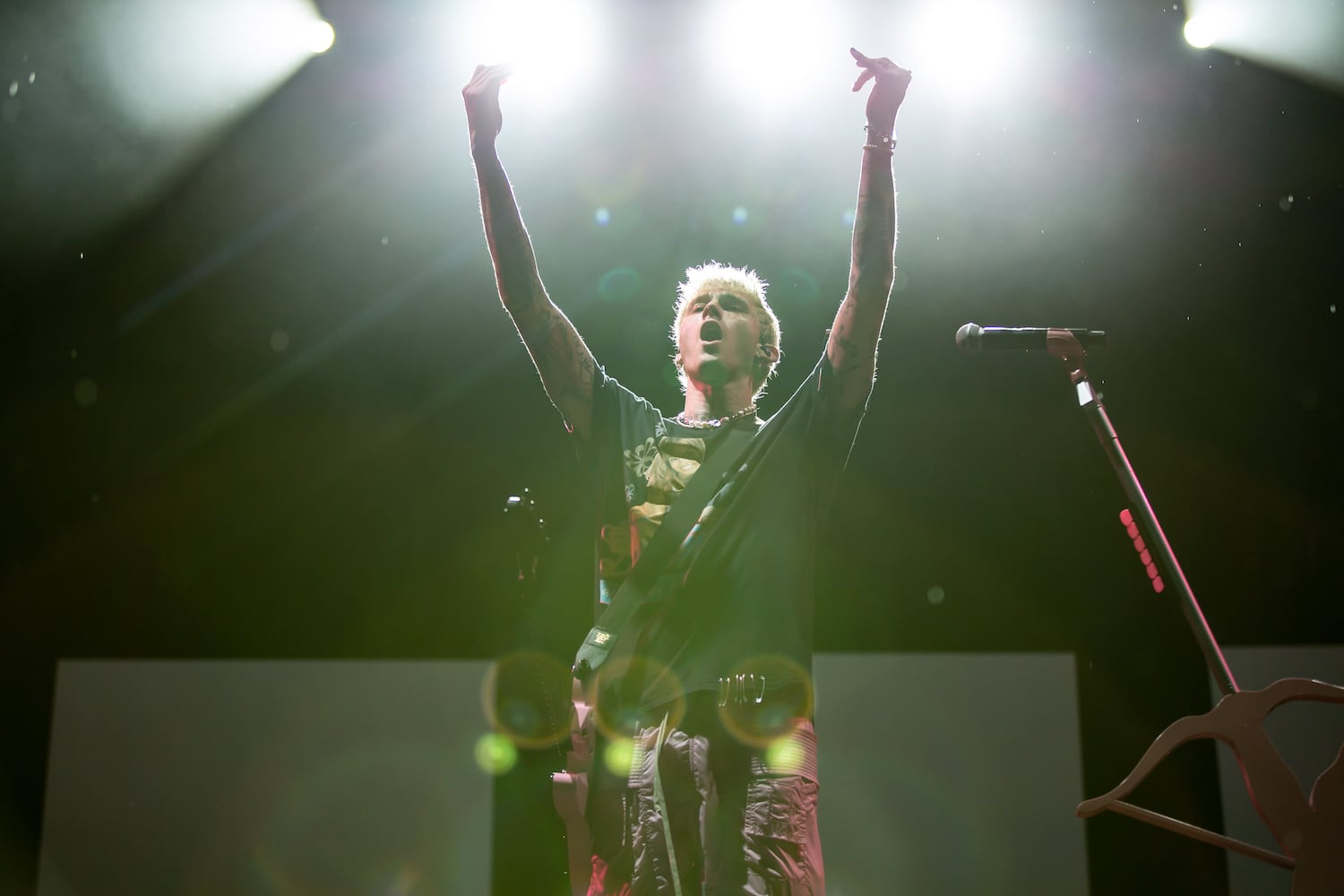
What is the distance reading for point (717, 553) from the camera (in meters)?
1.78

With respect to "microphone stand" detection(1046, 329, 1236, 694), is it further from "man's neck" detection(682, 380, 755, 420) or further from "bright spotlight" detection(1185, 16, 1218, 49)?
"bright spotlight" detection(1185, 16, 1218, 49)

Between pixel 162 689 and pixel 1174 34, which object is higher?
pixel 1174 34

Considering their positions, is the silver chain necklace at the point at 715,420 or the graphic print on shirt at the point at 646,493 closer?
the graphic print on shirt at the point at 646,493

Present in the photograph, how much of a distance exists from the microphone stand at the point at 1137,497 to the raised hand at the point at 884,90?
1.77 feet

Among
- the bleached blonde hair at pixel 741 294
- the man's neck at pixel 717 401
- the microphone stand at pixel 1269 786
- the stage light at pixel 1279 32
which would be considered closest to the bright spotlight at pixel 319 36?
the bleached blonde hair at pixel 741 294

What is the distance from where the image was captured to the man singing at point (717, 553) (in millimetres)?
1569

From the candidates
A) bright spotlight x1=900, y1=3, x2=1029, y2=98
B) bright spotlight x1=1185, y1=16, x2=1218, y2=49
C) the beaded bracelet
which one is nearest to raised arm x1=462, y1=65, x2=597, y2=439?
the beaded bracelet

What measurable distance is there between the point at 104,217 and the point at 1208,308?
3.91 meters

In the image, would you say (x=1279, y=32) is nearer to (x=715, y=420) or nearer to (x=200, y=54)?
(x=715, y=420)

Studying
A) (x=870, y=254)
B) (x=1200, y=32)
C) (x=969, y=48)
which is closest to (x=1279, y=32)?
(x=1200, y=32)

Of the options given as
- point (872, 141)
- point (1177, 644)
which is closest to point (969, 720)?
point (1177, 644)

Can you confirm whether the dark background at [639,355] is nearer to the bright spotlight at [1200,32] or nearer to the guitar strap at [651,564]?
the bright spotlight at [1200,32]

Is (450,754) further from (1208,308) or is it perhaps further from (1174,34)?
(1174,34)

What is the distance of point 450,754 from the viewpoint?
316 cm
